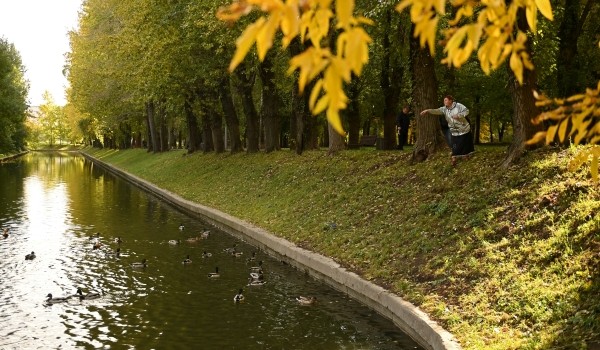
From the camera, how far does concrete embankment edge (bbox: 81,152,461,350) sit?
8922 mm

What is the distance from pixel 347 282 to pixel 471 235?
255 cm

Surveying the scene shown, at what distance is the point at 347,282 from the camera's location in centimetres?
1216

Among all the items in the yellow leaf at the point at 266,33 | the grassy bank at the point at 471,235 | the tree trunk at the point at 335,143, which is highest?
the yellow leaf at the point at 266,33

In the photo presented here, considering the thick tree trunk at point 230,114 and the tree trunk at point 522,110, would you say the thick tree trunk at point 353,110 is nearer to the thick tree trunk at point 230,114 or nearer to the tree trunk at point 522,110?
the thick tree trunk at point 230,114

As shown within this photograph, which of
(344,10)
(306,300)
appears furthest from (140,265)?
(344,10)

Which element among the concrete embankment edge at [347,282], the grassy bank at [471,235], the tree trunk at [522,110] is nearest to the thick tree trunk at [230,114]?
the concrete embankment edge at [347,282]

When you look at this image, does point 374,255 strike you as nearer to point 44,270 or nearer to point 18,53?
point 44,270

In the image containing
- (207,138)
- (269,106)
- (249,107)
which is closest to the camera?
(269,106)

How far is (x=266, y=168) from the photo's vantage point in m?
26.8

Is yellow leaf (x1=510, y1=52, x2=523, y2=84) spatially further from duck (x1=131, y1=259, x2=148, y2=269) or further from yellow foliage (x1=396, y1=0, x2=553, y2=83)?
duck (x1=131, y1=259, x2=148, y2=269)

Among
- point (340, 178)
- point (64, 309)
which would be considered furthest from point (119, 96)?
point (64, 309)

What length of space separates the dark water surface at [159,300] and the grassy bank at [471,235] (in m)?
1.12

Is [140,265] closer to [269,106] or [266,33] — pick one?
[266,33]

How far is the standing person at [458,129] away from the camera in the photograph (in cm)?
1540
